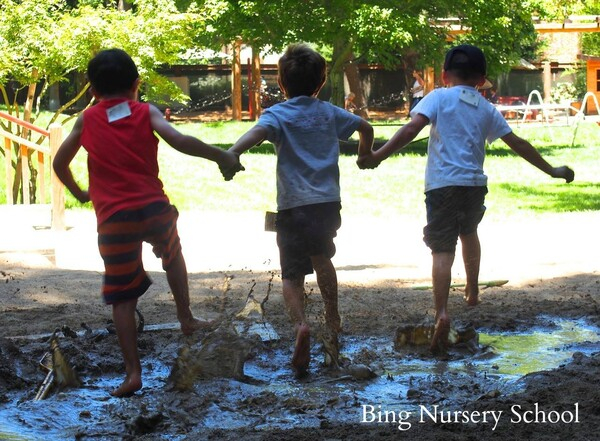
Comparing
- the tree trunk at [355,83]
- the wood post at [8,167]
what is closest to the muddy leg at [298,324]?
the wood post at [8,167]

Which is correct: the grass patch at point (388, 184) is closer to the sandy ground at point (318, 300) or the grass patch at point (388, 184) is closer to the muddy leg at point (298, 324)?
the sandy ground at point (318, 300)

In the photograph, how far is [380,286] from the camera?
7156 mm

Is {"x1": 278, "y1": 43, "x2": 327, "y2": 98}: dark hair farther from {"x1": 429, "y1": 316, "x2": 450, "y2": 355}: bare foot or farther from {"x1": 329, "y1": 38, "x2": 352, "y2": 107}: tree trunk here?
{"x1": 329, "y1": 38, "x2": 352, "y2": 107}: tree trunk

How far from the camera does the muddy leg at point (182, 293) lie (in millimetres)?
4719

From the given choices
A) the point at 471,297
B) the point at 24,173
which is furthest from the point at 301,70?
the point at 24,173

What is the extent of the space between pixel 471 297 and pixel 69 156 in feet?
9.12

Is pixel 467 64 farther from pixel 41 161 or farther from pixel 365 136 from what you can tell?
pixel 41 161

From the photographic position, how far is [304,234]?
4.72m

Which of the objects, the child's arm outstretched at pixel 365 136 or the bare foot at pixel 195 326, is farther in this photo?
the bare foot at pixel 195 326

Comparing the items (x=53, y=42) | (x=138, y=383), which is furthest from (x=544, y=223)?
(x=138, y=383)

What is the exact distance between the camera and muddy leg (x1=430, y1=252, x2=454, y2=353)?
4914 mm

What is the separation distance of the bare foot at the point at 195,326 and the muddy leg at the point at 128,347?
0.72 meters

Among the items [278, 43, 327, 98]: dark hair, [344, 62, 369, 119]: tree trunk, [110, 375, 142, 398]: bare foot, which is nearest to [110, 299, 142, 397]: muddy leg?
[110, 375, 142, 398]: bare foot

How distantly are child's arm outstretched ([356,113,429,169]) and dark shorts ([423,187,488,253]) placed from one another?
350mm
